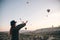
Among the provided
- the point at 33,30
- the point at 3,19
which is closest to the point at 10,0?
the point at 3,19

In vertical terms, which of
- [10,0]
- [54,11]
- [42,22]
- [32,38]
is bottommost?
[32,38]

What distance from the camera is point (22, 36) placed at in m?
2.52

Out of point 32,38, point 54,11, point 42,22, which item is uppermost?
point 54,11

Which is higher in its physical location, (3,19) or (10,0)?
(10,0)

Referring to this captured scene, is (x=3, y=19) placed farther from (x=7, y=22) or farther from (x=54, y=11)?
(x=54, y=11)

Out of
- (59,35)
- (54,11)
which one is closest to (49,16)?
(54,11)

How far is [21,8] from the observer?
2.60 metres

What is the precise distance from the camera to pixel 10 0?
8.60 ft

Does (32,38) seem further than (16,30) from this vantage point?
Yes

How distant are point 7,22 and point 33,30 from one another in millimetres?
421

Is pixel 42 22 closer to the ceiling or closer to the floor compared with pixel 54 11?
closer to the floor

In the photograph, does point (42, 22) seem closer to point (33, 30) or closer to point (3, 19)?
point (33, 30)

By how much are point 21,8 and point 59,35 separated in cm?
72

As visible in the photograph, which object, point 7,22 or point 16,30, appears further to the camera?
point 7,22
